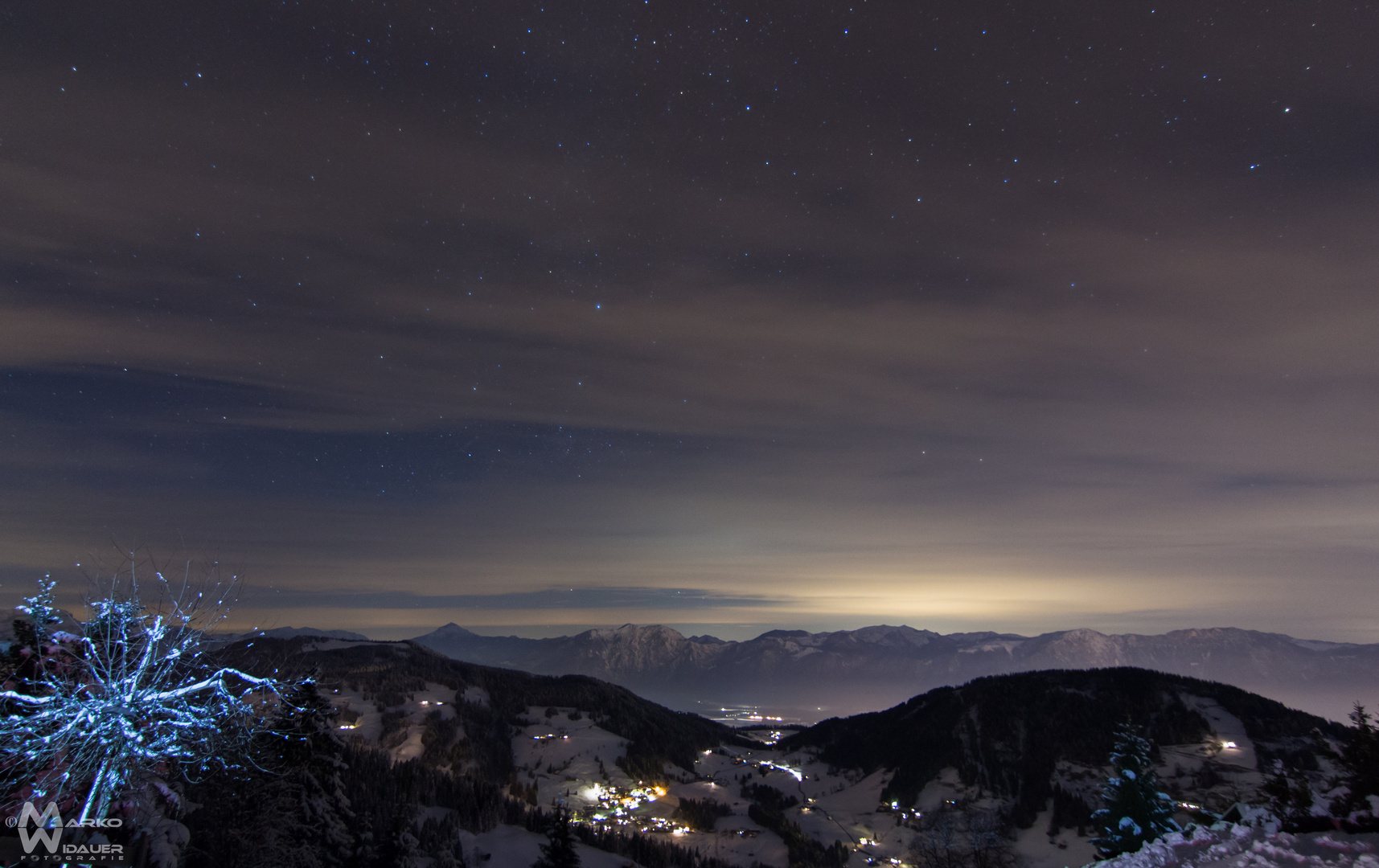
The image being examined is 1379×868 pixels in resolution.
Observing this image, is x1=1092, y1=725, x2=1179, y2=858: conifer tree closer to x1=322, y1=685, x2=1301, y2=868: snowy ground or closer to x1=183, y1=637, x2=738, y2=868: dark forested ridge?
x1=183, y1=637, x2=738, y2=868: dark forested ridge

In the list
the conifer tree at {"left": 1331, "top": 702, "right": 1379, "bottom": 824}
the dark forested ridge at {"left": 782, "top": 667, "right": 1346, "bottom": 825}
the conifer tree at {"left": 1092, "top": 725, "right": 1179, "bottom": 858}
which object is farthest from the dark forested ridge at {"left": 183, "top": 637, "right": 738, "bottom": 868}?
the dark forested ridge at {"left": 782, "top": 667, "right": 1346, "bottom": 825}

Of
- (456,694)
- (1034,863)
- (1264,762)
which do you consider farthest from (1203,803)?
(456,694)

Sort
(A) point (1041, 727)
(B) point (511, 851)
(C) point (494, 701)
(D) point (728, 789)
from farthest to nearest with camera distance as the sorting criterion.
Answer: (C) point (494, 701)
(D) point (728, 789)
(A) point (1041, 727)
(B) point (511, 851)

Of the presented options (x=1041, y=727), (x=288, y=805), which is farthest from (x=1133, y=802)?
(x=1041, y=727)

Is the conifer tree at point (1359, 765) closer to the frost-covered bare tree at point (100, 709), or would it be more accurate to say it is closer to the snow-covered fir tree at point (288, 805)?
the frost-covered bare tree at point (100, 709)

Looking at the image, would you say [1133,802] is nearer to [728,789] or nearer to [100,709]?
[100,709]

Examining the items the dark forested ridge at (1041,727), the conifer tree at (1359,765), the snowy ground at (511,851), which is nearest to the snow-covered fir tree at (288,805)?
the snowy ground at (511,851)

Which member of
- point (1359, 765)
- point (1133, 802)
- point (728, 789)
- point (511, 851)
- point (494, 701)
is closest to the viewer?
point (1359, 765)

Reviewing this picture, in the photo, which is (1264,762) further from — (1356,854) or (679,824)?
(1356,854)
